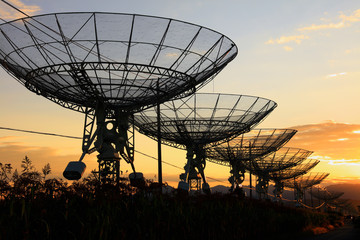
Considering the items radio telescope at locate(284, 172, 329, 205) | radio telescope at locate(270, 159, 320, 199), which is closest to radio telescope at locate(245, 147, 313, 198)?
radio telescope at locate(270, 159, 320, 199)

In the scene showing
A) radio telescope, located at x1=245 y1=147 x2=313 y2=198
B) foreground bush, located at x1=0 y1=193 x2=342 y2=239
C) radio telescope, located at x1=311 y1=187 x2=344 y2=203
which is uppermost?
radio telescope, located at x1=245 y1=147 x2=313 y2=198

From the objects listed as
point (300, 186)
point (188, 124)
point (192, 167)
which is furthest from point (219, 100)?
point (300, 186)

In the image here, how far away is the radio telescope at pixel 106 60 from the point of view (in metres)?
27.1

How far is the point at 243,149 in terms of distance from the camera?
67500 mm

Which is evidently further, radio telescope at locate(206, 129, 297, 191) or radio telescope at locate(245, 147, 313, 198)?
radio telescope at locate(245, 147, 313, 198)

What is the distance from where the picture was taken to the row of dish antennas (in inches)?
1067

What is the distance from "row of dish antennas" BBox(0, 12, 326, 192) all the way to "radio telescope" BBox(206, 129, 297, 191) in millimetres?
32516

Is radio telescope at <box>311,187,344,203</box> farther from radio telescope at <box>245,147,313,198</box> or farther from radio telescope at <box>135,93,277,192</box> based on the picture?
radio telescope at <box>135,93,277,192</box>

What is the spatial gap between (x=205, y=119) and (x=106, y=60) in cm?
2276

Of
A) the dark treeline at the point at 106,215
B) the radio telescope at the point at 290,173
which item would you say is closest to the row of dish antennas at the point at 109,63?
the dark treeline at the point at 106,215

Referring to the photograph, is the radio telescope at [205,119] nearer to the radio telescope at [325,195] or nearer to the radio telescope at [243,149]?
the radio telescope at [243,149]

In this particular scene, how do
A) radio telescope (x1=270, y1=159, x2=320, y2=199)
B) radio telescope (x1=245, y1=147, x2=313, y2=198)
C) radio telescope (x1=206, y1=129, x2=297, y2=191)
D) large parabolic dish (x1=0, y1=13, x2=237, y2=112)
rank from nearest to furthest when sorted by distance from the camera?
large parabolic dish (x1=0, y1=13, x2=237, y2=112) → radio telescope (x1=206, y1=129, x2=297, y2=191) → radio telescope (x1=245, y1=147, x2=313, y2=198) → radio telescope (x1=270, y1=159, x2=320, y2=199)

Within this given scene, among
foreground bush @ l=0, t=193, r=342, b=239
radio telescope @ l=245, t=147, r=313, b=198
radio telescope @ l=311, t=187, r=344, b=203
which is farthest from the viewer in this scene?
radio telescope @ l=311, t=187, r=344, b=203

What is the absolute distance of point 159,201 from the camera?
19078 mm
